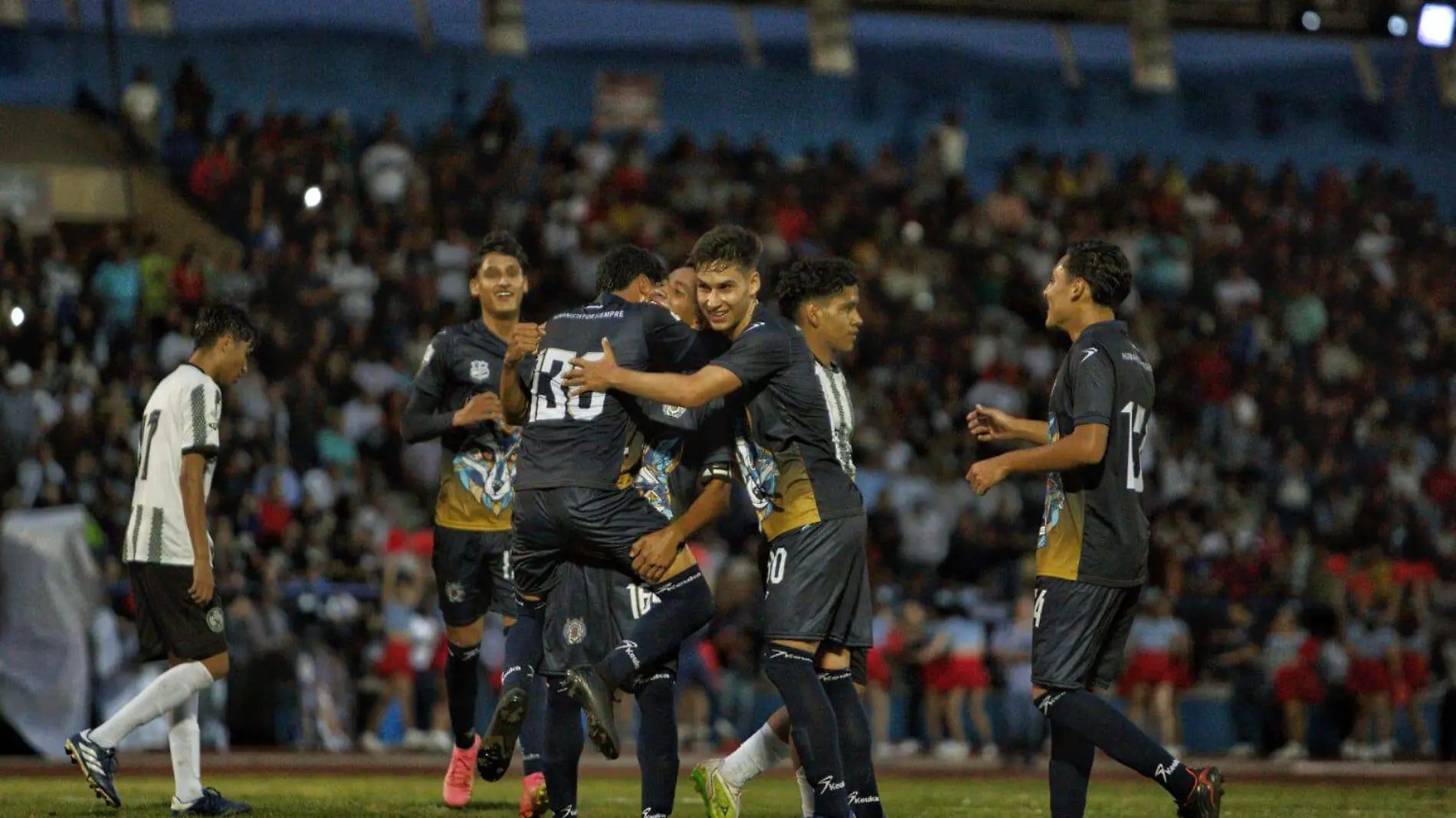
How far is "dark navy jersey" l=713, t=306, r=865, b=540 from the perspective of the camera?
7.67m

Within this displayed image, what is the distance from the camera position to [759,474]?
7828 millimetres

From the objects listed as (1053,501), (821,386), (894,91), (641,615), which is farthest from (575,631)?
(894,91)

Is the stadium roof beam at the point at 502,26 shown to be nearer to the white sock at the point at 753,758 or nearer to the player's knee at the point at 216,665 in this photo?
the player's knee at the point at 216,665

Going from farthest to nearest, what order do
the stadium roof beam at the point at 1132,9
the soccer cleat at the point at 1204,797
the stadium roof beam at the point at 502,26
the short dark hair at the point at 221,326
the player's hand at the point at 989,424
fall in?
the stadium roof beam at the point at 1132,9 → the stadium roof beam at the point at 502,26 → the short dark hair at the point at 221,326 → the player's hand at the point at 989,424 → the soccer cleat at the point at 1204,797

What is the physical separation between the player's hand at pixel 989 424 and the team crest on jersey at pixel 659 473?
1.30 metres

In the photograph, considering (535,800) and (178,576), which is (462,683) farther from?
(178,576)

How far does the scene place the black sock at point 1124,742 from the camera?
737 centimetres

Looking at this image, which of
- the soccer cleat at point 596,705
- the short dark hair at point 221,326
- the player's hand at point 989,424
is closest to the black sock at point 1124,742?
the player's hand at point 989,424

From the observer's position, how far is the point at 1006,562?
18.6 metres

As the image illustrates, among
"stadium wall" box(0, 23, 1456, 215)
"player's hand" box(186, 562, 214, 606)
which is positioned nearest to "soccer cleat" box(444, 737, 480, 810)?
"player's hand" box(186, 562, 214, 606)

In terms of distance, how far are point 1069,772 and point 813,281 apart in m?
2.47

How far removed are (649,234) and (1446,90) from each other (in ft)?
51.6

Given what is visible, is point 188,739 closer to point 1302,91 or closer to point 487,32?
point 487,32

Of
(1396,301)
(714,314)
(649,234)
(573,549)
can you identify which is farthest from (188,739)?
(1396,301)
